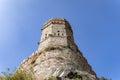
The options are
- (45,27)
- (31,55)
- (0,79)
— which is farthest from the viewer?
(45,27)

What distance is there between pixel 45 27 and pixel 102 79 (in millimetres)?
11473

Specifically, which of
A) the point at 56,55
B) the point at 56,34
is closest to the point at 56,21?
the point at 56,34

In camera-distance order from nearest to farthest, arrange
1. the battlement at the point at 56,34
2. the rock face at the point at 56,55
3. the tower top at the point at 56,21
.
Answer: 1. the rock face at the point at 56,55
2. the battlement at the point at 56,34
3. the tower top at the point at 56,21

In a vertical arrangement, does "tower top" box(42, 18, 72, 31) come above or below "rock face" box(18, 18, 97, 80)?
above

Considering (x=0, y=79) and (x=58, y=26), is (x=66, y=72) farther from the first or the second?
(x=58, y=26)

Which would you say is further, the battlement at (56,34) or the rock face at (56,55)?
the battlement at (56,34)

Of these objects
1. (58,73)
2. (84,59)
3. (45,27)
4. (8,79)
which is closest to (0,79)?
(8,79)

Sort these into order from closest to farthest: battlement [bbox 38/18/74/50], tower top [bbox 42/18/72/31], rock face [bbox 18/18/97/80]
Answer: rock face [bbox 18/18/97/80] → battlement [bbox 38/18/74/50] → tower top [bbox 42/18/72/31]

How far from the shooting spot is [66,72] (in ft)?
70.0

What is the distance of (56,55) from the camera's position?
27609 mm

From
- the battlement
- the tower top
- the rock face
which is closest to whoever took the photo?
the rock face

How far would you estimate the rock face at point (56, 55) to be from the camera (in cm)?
2525

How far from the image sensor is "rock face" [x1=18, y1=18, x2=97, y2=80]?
994 inches

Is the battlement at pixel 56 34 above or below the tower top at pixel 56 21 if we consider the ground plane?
below
